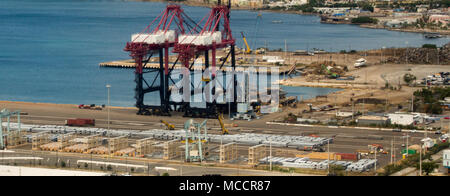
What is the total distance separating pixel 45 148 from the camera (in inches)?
1278

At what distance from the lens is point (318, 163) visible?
28.8 m

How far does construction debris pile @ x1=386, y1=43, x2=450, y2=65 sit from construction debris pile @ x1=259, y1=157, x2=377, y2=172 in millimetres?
32964

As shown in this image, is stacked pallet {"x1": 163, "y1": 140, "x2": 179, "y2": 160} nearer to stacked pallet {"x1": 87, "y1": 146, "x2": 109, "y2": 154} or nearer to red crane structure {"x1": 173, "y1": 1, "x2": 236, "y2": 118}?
stacked pallet {"x1": 87, "y1": 146, "x2": 109, "y2": 154}

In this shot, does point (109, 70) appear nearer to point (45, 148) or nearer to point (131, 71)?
point (131, 71)

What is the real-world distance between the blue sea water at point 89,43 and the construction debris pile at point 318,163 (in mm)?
20770

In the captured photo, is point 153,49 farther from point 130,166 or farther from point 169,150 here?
point 130,166

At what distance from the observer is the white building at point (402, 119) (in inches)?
1468

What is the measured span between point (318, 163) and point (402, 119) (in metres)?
9.74

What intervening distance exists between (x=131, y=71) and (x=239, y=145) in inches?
1234

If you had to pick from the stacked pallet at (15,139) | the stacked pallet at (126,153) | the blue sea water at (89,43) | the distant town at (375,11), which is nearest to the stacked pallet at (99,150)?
the stacked pallet at (126,153)

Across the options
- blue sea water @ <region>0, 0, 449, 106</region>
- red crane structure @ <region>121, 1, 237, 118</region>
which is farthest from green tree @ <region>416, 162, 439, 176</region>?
blue sea water @ <region>0, 0, 449, 106</region>

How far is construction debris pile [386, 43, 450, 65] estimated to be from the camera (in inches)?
2398

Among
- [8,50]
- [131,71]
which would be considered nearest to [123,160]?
[131,71]
